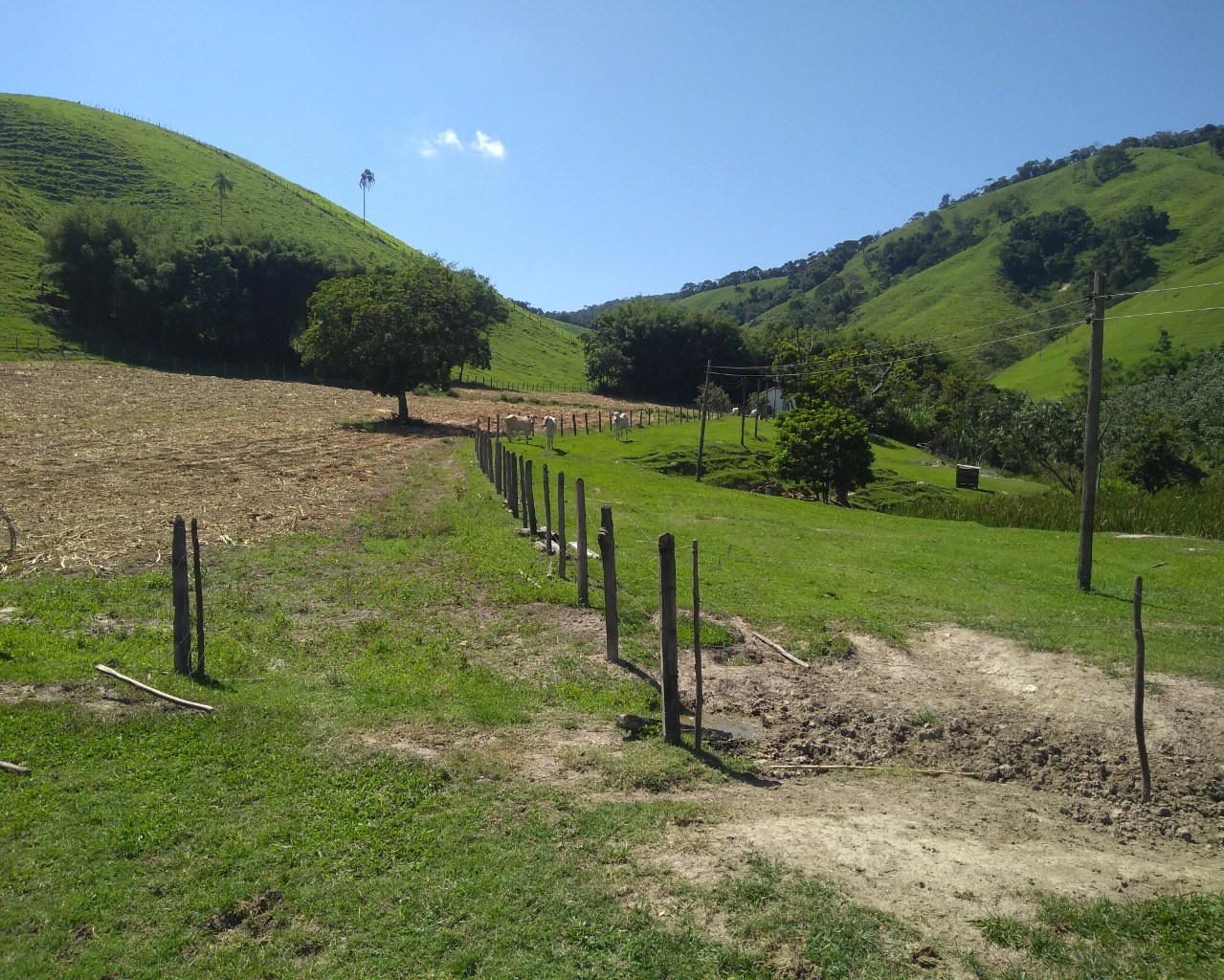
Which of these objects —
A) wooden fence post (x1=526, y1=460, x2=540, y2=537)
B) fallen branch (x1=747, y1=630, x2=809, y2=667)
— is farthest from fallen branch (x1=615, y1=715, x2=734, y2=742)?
wooden fence post (x1=526, y1=460, x2=540, y2=537)

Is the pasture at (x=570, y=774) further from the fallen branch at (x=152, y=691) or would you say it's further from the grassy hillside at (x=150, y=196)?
the grassy hillside at (x=150, y=196)

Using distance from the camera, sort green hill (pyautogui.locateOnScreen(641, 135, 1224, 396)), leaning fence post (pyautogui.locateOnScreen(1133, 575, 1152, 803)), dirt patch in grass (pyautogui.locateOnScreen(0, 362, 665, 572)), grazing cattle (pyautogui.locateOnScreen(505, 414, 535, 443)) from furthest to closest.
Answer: green hill (pyautogui.locateOnScreen(641, 135, 1224, 396))
grazing cattle (pyautogui.locateOnScreen(505, 414, 535, 443))
dirt patch in grass (pyautogui.locateOnScreen(0, 362, 665, 572))
leaning fence post (pyautogui.locateOnScreen(1133, 575, 1152, 803))

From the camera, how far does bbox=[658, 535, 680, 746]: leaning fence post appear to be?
9.75 meters

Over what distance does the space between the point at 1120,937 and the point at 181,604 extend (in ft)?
35.1

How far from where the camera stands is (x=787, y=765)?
967cm

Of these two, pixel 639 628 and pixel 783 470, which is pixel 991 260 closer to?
pixel 783 470

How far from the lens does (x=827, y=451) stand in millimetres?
41562

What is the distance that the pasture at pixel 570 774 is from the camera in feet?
20.1

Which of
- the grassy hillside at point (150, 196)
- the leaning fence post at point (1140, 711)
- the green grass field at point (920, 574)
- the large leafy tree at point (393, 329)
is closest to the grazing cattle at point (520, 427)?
the large leafy tree at point (393, 329)

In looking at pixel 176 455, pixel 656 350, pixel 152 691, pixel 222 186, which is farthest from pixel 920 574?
pixel 222 186

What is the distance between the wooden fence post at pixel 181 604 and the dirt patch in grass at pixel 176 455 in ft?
22.0

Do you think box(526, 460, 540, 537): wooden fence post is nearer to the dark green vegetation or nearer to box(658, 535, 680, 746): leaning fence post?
box(658, 535, 680, 746): leaning fence post

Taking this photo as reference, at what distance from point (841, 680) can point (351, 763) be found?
7.20 metres

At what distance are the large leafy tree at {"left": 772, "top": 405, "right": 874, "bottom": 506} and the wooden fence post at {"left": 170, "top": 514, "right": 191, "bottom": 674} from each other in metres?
34.5
